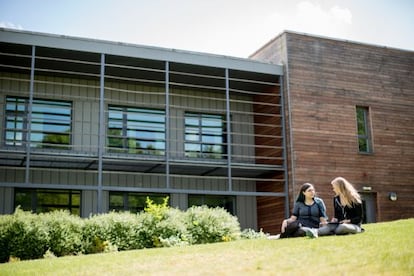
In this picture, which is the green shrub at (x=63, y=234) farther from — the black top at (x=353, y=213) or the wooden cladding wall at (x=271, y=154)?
the wooden cladding wall at (x=271, y=154)

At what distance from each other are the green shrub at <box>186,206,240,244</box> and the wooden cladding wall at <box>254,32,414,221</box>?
4.24m

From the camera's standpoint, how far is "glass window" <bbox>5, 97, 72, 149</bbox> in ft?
57.4

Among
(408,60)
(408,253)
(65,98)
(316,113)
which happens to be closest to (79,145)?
(65,98)

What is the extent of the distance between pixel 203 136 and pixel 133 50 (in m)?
4.62

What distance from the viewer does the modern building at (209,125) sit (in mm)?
17234

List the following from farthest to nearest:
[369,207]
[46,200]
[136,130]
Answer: [369,207] → [136,130] → [46,200]

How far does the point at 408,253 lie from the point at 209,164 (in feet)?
33.5

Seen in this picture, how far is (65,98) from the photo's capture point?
59.9 feet

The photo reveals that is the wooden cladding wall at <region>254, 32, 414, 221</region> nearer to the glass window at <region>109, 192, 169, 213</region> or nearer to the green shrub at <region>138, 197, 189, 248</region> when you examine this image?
the glass window at <region>109, 192, 169, 213</region>

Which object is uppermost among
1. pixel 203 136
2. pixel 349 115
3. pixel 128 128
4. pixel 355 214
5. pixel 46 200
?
pixel 349 115

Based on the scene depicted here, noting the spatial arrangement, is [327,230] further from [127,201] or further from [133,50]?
[127,201]

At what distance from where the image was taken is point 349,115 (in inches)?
757

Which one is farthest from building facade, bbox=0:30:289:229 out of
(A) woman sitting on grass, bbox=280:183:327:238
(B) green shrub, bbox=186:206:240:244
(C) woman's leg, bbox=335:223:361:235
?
(C) woman's leg, bbox=335:223:361:235

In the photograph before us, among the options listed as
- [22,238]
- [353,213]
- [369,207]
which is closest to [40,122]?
[22,238]
